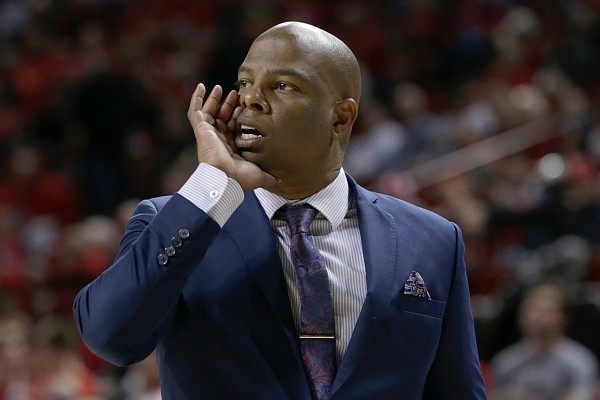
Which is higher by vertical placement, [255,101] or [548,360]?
[255,101]

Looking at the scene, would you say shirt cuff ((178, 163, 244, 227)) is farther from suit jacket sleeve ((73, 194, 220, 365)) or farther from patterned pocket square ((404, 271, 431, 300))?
patterned pocket square ((404, 271, 431, 300))

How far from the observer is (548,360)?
19.6 feet

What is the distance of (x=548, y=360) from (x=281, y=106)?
13.3 feet

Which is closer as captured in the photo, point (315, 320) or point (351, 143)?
point (315, 320)

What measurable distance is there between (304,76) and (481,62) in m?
8.67

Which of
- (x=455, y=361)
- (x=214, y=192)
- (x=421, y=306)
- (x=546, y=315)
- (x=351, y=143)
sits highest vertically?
(x=214, y=192)

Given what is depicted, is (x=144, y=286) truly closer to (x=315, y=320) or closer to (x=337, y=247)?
(x=315, y=320)

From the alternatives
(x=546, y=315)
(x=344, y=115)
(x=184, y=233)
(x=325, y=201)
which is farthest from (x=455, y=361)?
(x=546, y=315)

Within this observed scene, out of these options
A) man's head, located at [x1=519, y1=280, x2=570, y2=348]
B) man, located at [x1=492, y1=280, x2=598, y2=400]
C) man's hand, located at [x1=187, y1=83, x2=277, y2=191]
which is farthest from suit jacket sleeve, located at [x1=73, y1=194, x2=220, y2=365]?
man's head, located at [x1=519, y1=280, x2=570, y2=348]

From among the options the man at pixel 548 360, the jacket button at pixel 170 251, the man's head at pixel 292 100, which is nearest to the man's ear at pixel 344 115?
the man's head at pixel 292 100

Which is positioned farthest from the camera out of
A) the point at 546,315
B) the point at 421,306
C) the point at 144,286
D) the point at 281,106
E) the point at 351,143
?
the point at 351,143

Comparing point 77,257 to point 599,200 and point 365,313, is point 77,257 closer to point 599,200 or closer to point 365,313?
point 599,200

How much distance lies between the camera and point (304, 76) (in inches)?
91.5

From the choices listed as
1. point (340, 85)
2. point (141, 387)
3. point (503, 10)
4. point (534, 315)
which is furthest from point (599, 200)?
point (340, 85)
